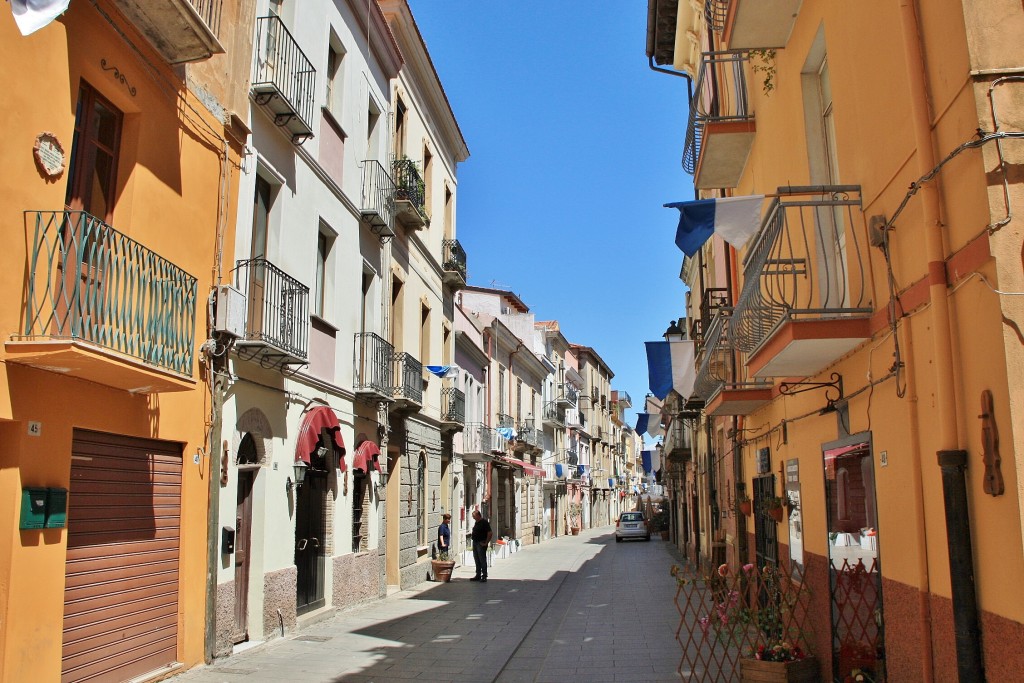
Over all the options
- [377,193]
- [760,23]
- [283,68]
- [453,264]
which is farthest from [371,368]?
[760,23]

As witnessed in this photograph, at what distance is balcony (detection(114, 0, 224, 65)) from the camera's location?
7910mm

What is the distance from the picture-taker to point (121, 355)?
6.90m

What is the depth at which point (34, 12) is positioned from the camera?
5.76 m

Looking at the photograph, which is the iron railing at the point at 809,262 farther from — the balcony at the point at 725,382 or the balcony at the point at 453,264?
the balcony at the point at 453,264

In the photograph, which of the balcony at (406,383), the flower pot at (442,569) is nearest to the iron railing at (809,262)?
the balcony at (406,383)

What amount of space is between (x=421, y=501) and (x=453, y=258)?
662cm

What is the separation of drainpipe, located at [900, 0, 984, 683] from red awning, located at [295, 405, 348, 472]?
9.22 metres

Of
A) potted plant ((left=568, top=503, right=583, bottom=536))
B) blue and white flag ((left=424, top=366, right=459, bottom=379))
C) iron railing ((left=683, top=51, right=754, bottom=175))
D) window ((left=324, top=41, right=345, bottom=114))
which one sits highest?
window ((left=324, top=41, right=345, bottom=114))

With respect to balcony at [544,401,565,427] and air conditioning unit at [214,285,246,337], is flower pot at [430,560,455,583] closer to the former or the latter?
air conditioning unit at [214,285,246,337]

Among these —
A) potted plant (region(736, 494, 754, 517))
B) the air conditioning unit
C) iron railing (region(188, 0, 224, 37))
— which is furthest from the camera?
potted plant (region(736, 494, 754, 517))

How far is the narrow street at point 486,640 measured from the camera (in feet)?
30.8

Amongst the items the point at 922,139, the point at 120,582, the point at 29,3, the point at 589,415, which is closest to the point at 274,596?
the point at 120,582

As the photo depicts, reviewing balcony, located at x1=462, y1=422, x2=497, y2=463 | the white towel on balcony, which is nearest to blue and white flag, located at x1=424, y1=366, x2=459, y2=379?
balcony, located at x1=462, y1=422, x2=497, y2=463

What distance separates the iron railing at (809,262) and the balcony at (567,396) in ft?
134
